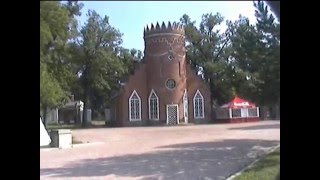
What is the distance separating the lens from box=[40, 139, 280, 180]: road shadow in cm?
672

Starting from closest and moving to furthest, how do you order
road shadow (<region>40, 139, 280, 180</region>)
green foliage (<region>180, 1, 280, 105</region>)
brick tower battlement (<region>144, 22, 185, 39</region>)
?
1. brick tower battlement (<region>144, 22, 185, 39</region>)
2. green foliage (<region>180, 1, 280, 105</region>)
3. road shadow (<region>40, 139, 280, 180</region>)

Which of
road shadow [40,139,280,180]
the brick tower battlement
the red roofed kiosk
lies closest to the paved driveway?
road shadow [40,139,280,180]

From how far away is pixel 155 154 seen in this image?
10062 millimetres

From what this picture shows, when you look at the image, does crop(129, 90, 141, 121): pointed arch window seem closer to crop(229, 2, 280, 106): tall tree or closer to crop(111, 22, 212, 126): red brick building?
crop(111, 22, 212, 126): red brick building

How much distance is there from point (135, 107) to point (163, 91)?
2.34 ft

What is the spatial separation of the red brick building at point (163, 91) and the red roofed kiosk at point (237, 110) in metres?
0.35

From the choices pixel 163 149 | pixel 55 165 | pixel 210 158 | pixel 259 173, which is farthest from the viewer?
pixel 163 149

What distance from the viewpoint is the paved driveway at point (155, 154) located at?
653cm

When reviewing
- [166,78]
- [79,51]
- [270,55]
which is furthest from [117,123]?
[270,55]

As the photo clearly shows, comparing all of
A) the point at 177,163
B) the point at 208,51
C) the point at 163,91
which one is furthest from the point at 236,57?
the point at 177,163

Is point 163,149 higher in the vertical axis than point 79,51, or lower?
lower
